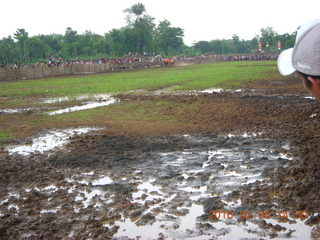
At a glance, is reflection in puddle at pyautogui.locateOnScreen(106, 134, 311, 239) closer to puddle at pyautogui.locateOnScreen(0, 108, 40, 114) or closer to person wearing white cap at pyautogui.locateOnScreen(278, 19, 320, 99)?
person wearing white cap at pyautogui.locateOnScreen(278, 19, 320, 99)

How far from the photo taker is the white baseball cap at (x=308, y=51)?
3.86ft

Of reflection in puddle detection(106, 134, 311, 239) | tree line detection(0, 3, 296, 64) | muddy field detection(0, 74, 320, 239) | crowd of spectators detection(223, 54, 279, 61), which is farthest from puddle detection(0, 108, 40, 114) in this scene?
crowd of spectators detection(223, 54, 279, 61)

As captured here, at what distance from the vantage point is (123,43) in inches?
3233

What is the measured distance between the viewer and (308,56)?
119 centimetres

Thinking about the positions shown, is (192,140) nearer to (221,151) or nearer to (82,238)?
(221,151)

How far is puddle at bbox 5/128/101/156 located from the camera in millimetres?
7785

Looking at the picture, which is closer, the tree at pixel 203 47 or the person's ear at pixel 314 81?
the person's ear at pixel 314 81

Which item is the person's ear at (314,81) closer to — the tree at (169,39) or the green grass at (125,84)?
the green grass at (125,84)

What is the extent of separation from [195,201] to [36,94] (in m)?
17.7

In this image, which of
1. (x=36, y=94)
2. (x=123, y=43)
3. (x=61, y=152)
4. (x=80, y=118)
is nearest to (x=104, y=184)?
(x=61, y=152)
